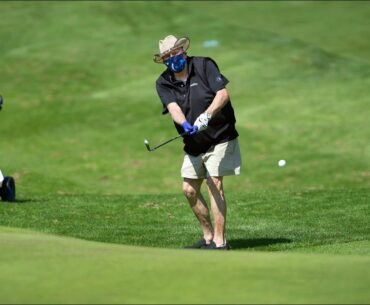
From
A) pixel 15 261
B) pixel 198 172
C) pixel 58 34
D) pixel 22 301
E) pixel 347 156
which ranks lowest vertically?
pixel 58 34

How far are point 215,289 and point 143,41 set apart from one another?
30.7 meters

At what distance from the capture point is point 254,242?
1074 cm

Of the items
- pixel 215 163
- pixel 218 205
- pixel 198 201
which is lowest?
pixel 198 201

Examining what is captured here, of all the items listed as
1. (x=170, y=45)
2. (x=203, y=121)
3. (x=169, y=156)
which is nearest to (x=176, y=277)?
(x=203, y=121)

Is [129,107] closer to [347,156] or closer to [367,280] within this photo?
[347,156]

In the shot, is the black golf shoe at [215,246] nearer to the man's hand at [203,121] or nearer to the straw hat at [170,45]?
the man's hand at [203,121]

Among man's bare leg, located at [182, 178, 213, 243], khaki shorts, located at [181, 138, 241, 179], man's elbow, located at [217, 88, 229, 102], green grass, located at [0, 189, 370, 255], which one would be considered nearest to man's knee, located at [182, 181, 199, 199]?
man's bare leg, located at [182, 178, 213, 243]

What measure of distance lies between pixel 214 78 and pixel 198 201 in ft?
4.17

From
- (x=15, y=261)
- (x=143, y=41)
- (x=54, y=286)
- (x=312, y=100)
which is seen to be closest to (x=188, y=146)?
(x=15, y=261)

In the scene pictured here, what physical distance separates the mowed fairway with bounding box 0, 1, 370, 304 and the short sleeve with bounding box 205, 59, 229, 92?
5.48ft

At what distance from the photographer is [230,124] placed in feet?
32.5

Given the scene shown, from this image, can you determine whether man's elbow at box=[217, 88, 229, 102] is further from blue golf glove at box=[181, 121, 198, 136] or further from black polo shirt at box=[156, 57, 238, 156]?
blue golf glove at box=[181, 121, 198, 136]

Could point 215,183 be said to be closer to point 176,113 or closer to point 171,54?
point 176,113

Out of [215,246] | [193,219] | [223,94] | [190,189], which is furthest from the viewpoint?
[193,219]
